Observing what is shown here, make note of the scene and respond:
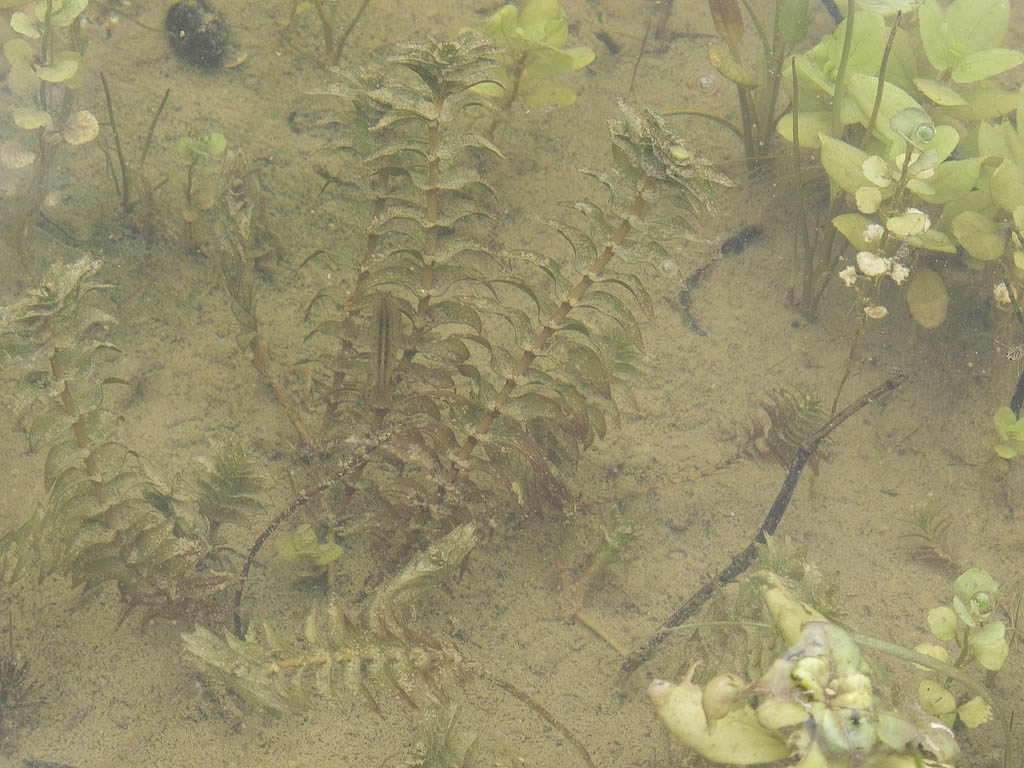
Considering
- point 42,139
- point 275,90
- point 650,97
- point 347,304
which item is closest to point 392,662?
point 347,304

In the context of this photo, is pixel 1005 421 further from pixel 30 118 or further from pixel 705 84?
pixel 30 118

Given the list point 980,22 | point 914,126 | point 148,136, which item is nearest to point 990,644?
point 914,126

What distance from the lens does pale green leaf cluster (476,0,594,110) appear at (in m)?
3.06

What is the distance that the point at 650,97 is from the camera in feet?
12.0

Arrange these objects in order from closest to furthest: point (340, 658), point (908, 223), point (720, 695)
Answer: point (720, 695) → point (340, 658) → point (908, 223)

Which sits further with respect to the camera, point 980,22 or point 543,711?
point 980,22

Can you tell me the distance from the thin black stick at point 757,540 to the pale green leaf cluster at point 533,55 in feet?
5.16

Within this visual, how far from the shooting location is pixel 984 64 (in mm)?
2877

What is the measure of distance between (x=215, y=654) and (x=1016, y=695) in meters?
2.16

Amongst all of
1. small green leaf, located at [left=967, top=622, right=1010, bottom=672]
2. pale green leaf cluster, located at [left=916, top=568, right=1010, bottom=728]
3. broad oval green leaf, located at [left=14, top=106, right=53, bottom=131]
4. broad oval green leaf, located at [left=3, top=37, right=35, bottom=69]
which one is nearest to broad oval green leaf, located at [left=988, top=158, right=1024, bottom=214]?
pale green leaf cluster, located at [left=916, top=568, right=1010, bottom=728]

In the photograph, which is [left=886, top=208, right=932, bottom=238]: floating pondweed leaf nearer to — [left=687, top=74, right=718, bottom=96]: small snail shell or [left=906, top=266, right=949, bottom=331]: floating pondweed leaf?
[left=906, top=266, right=949, bottom=331]: floating pondweed leaf

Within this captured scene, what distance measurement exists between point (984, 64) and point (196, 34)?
9.56 feet

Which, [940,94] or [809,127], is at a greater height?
[940,94]

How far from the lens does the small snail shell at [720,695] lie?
134 centimetres
